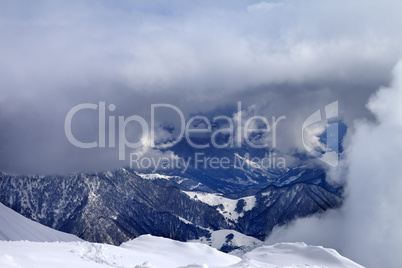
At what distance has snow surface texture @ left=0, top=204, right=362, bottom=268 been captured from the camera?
213ft

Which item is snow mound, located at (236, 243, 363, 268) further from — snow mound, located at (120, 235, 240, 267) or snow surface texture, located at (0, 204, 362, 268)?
snow mound, located at (120, 235, 240, 267)

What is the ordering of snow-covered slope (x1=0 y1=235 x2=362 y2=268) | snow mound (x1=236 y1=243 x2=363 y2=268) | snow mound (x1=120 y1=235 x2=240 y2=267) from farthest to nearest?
snow mound (x1=120 y1=235 x2=240 y2=267) < snow mound (x1=236 y1=243 x2=363 y2=268) < snow-covered slope (x1=0 y1=235 x2=362 y2=268)

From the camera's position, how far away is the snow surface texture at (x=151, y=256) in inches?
2562

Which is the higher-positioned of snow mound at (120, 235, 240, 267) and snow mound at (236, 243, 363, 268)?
snow mound at (236, 243, 363, 268)

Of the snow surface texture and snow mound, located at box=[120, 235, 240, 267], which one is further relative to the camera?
snow mound, located at box=[120, 235, 240, 267]

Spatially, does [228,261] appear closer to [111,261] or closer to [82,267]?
[111,261]

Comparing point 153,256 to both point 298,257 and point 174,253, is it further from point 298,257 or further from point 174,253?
point 298,257

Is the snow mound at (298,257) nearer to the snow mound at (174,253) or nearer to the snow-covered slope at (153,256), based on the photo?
the snow-covered slope at (153,256)

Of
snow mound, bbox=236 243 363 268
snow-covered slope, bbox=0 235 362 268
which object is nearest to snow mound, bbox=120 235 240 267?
snow-covered slope, bbox=0 235 362 268

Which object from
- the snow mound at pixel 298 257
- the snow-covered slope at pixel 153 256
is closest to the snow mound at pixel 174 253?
the snow-covered slope at pixel 153 256

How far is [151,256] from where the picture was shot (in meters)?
102

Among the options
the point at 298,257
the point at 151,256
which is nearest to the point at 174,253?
the point at 151,256

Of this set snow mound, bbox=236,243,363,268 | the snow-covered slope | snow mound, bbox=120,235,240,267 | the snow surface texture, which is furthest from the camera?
snow mound, bbox=120,235,240,267

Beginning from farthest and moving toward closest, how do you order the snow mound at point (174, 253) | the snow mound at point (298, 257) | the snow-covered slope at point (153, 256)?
the snow mound at point (174, 253) < the snow mound at point (298, 257) < the snow-covered slope at point (153, 256)
